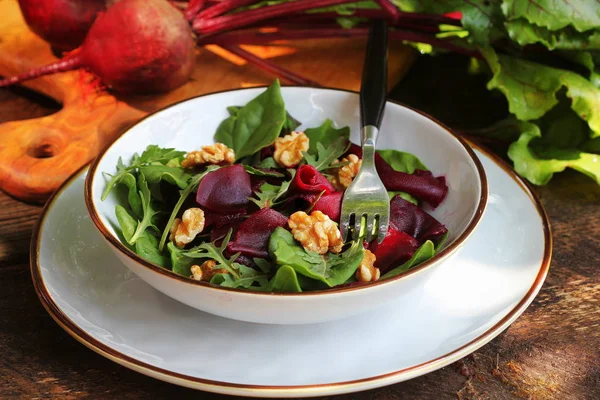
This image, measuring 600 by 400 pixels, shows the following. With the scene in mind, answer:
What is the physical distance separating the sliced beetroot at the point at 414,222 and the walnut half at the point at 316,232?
0.14 metres

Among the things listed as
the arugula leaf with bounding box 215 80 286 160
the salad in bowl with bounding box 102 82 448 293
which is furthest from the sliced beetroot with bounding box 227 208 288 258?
the arugula leaf with bounding box 215 80 286 160

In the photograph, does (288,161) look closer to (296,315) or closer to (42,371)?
(296,315)

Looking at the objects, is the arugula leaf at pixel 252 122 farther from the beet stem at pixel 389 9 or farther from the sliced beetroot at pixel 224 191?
the beet stem at pixel 389 9

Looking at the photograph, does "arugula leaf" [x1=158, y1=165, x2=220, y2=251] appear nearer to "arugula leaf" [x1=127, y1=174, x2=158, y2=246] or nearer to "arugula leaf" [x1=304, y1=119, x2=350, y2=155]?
"arugula leaf" [x1=127, y1=174, x2=158, y2=246]

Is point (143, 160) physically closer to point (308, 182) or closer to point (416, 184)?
point (308, 182)

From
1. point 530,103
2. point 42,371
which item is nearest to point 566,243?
point 530,103

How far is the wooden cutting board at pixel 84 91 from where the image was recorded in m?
1.84

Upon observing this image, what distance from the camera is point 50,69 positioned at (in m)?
2.17

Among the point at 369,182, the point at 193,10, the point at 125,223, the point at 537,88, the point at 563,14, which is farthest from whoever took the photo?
the point at 193,10

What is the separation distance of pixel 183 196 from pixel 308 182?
265 millimetres

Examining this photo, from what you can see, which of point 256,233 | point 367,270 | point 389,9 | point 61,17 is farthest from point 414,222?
point 61,17

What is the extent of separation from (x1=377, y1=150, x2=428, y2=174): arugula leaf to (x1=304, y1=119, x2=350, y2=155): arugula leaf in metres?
0.12

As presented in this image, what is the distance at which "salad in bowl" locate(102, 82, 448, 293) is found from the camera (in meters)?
1.25

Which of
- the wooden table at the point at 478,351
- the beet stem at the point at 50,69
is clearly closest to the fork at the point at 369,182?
the wooden table at the point at 478,351
